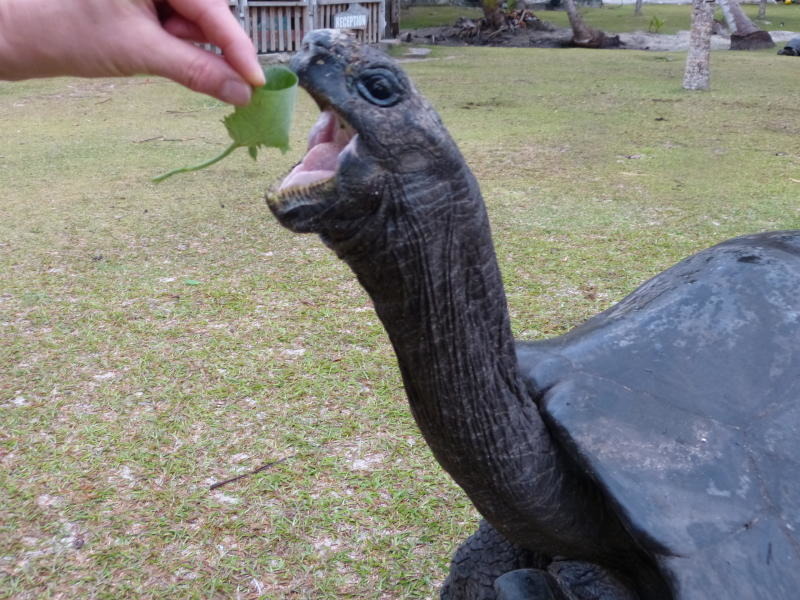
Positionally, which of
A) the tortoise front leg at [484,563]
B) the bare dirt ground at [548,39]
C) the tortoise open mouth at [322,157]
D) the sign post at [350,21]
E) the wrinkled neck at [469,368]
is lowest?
the bare dirt ground at [548,39]

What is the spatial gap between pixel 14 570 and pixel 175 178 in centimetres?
357

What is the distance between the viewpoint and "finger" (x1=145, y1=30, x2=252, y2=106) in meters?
0.88

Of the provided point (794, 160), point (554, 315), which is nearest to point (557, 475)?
point (554, 315)

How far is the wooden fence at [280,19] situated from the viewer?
10359mm

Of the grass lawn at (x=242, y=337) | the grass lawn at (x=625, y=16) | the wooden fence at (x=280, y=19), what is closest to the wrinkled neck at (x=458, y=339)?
the grass lawn at (x=242, y=337)

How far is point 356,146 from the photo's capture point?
0.95 m

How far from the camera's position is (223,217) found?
4.27m

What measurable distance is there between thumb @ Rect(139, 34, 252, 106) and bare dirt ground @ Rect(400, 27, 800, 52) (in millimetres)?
13849

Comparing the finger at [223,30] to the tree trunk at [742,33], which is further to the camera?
the tree trunk at [742,33]

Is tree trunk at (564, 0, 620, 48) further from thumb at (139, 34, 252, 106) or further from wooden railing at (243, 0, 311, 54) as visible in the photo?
thumb at (139, 34, 252, 106)

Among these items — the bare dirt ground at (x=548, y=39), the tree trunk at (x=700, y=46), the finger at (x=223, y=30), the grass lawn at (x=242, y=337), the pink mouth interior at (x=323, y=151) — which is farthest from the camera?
the bare dirt ground at (x=548, y=39)

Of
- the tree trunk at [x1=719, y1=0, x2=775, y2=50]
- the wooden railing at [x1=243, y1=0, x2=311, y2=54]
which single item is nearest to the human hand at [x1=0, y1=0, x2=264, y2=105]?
the wooden railing at [x1=243, y1=0, x2=311, y2=54]

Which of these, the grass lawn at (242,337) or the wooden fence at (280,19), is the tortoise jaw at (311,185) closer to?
the grass lawn at (242,337)

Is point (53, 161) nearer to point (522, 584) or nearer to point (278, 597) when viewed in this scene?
point (278, 597)
